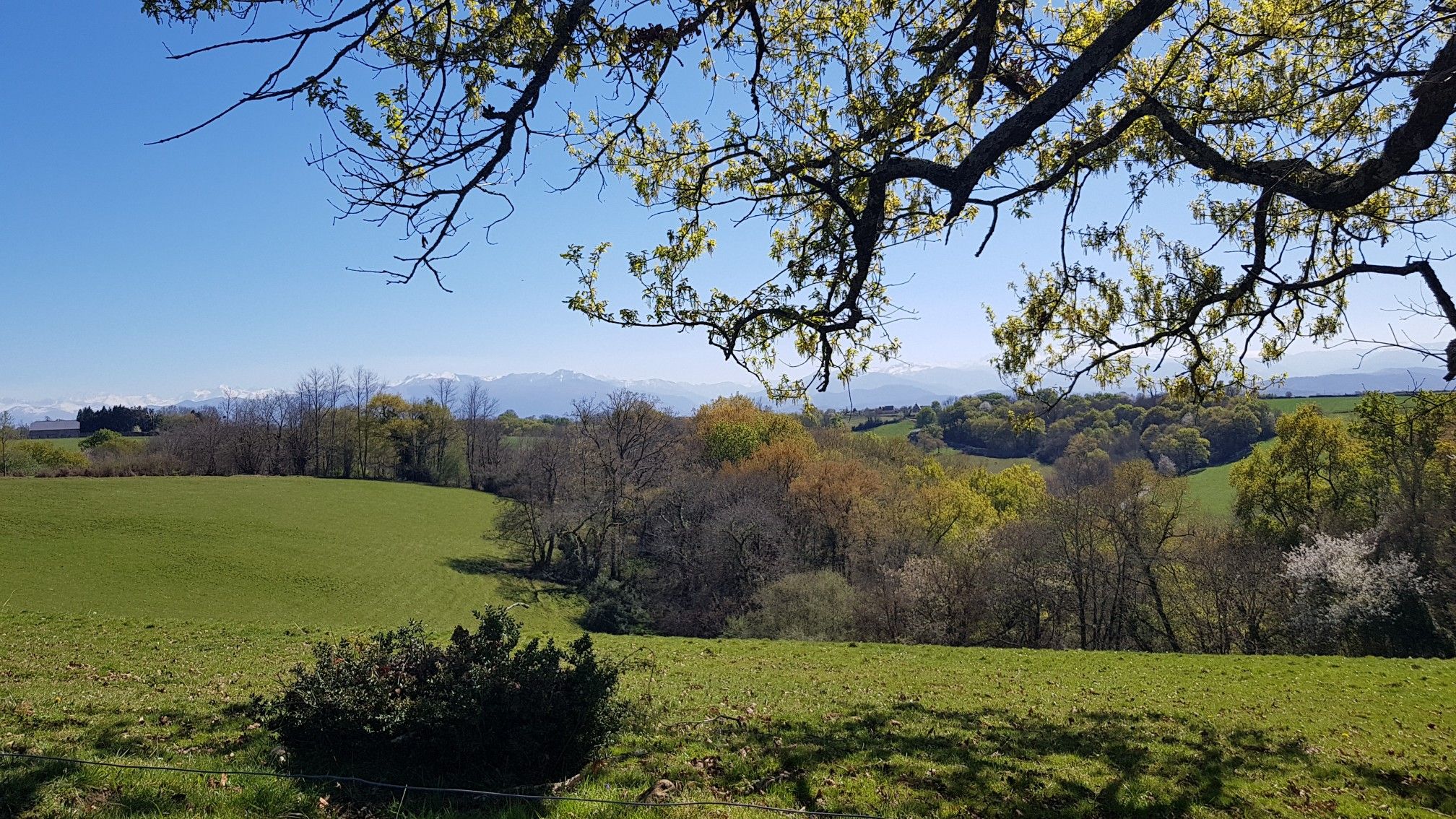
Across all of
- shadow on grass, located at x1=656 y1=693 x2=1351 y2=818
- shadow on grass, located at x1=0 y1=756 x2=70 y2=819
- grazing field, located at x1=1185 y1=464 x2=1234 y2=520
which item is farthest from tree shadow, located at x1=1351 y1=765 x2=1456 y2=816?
grazing field, located at x1=1185 y1=464 x2=1234 y2=520

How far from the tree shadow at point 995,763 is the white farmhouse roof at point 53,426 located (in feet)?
478

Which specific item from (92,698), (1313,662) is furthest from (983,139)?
(1313,662)

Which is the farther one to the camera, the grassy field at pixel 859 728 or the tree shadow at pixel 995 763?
the tree shadow at pixel 995 763

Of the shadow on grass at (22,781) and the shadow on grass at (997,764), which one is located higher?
the shadow on grass at (22,781)

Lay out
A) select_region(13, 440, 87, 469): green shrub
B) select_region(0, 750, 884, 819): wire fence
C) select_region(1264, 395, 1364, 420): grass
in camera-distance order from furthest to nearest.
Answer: select_region(13, 440, 87, 469): green shrub → select_region(1264, 395, 1364, 420): grass → select_region(0, 750, 884, 819): wire fence

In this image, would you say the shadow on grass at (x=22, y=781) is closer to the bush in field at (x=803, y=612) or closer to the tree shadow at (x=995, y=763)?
the tree shadow at (x=995, y=763)

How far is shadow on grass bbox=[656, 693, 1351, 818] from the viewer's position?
569 cm

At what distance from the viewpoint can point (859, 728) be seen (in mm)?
8305

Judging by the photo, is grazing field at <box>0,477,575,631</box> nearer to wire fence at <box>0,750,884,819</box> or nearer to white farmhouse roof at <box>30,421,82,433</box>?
wire fence at <box>0,750,884,819</box>

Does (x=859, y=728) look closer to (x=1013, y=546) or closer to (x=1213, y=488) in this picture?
(x=1013, y=546)

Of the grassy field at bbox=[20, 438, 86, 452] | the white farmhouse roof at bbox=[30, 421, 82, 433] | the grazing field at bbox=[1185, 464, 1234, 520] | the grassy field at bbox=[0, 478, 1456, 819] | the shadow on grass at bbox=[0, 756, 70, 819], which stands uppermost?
the white farmhouse roof at bbox=[30, 421, 82, 433]

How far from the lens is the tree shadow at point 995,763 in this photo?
5691 mm

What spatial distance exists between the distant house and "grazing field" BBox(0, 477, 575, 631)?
7133cm

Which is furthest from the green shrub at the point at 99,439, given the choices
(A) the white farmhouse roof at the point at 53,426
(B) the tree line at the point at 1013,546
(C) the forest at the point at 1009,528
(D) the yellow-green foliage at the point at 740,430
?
(D) the yellow-green foliage at the point at 740,430
